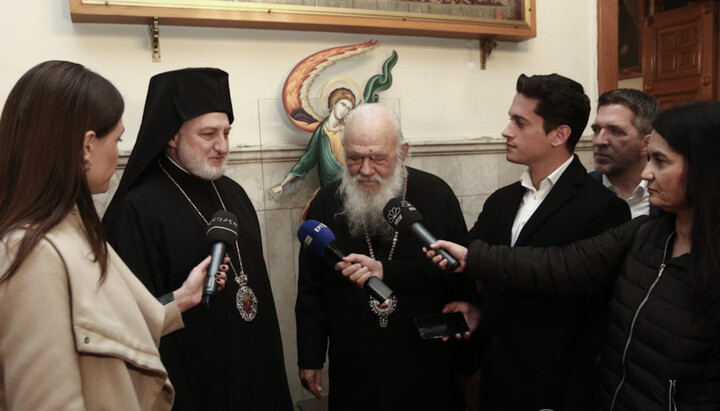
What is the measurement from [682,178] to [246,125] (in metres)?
2.63

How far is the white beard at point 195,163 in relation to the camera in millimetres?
2402

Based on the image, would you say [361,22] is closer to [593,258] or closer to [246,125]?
[246,125]

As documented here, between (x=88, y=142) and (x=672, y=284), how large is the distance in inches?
65.6

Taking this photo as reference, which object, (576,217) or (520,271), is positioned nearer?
(520,271)

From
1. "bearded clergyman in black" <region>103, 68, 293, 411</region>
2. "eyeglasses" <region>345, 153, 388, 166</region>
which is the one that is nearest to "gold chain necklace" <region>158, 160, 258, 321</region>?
"bearded clergyman in black" <region>103, 68, 293, 411</region>

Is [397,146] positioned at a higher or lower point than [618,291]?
higher

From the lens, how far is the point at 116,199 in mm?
2330

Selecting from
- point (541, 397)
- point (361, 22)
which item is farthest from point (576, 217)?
point (361, 22)

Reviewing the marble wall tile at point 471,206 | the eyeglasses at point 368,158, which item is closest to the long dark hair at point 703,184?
the eyeglasses at point 368,158

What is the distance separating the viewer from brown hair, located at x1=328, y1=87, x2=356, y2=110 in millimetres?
3639

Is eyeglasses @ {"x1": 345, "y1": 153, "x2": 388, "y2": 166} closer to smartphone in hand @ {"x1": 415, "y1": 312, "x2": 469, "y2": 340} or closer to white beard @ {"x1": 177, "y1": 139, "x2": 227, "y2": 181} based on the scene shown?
white beard @ {"x1": 177, "y1": 139, "x2": 227, "y2": 181}

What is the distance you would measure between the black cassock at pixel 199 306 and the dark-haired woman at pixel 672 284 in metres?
1.38

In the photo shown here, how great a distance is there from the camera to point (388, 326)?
2.50 metres

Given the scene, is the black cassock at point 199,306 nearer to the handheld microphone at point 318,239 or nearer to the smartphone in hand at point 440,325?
the handheld microphone at point 318,239
